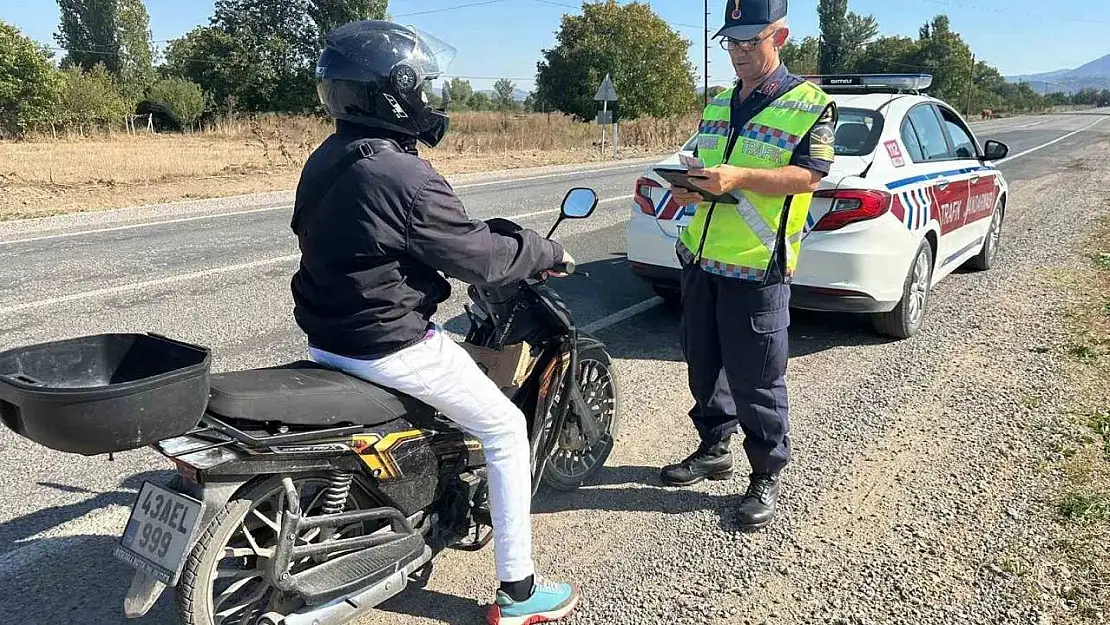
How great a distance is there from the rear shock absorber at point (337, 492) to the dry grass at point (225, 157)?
12158mm

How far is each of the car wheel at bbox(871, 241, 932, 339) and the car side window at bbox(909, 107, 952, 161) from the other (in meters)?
0.76

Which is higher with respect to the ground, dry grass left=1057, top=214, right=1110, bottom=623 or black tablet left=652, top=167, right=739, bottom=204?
black tablet left=652, top=167, right=739, bottom=204

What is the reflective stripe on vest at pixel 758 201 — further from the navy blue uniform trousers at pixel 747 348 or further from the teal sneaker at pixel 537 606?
the teal sneaker at pixel 537 606

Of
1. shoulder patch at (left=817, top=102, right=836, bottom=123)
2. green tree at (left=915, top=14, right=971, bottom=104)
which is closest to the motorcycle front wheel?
shoulder patch at (left=817, top=102, right=836, bottom=123)

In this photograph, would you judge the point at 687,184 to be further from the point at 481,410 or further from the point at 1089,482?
the point at 1089,482

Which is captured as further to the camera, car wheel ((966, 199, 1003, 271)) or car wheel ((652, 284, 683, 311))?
Answer: car wheel ((966, 199, 1003, 271))

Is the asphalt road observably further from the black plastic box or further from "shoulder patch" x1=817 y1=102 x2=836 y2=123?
"shoulder patch" x1=817 y1=102 x2=836 y2=123

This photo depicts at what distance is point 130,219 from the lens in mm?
11945

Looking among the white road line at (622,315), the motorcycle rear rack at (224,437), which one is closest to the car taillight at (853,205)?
the white road line at (622,315)

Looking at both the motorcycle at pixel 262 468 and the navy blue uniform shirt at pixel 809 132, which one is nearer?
the motorcycle at pixel 262 468

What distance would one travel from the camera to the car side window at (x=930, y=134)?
20.2 ft

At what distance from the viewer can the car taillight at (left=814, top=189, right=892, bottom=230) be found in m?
5.18

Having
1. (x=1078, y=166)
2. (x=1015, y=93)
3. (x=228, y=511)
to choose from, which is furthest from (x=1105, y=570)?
(x=1015, y=93)

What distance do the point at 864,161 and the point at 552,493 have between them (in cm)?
314
